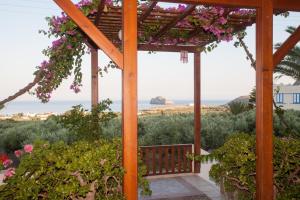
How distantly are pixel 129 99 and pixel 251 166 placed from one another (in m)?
1.71

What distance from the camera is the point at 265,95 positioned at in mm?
3070

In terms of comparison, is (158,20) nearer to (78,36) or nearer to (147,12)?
(147,12)

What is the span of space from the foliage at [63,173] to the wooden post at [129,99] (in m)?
0.09

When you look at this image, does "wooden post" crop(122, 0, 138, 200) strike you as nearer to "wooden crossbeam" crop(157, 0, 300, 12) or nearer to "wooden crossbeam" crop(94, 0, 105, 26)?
"wooden crossbeam" crop(157, 0, 300, 12)

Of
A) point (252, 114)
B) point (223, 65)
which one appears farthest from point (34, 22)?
point (252, 114)

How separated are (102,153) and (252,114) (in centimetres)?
863

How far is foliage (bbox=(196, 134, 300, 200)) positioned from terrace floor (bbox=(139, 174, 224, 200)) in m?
1.36

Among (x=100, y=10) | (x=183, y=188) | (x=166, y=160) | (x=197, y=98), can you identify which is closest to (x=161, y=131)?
(x=166, y=160)

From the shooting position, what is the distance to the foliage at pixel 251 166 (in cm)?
325

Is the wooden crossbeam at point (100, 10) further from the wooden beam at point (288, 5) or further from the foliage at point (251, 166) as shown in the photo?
the foliage at point (251, 166)

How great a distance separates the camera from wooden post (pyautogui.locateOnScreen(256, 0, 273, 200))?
306 centimetres

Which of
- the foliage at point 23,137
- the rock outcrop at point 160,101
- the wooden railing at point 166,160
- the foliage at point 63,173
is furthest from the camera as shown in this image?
the rock outcrop at point 160,101

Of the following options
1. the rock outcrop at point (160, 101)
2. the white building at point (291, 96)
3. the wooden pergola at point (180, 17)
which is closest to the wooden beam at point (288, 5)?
the wooden pergola at point (180, 17)

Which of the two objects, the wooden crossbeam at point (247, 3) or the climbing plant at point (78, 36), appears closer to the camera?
the wooden crossbeam at point (247, 3)
